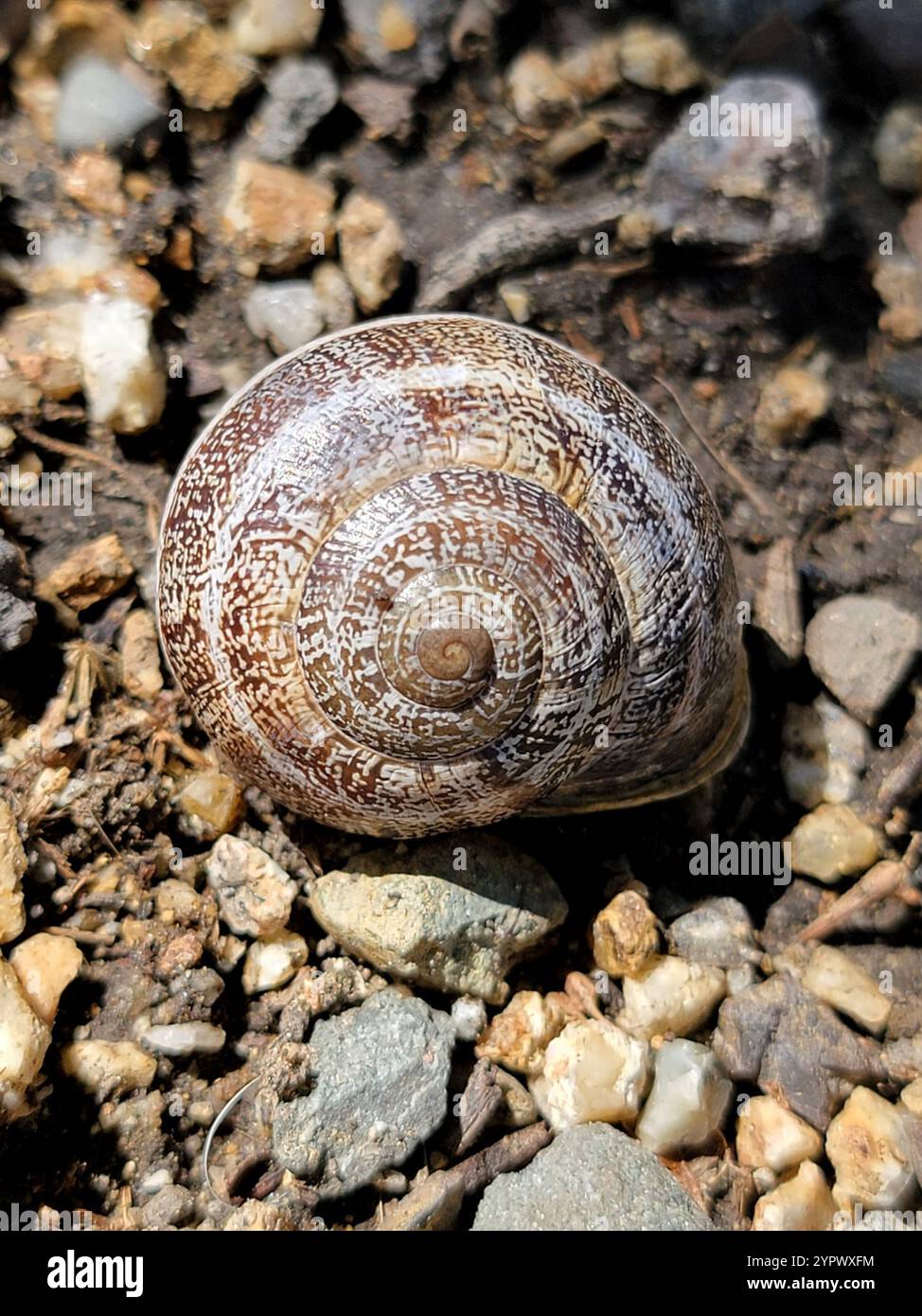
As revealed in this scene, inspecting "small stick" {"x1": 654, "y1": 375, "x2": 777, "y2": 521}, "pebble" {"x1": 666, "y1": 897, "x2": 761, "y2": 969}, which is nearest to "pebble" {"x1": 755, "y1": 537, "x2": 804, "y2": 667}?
"small stick" {"x1": 654, "y1": 375, "x2": 777, "y2": 521}

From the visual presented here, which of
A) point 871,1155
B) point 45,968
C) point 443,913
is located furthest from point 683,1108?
point 45,968

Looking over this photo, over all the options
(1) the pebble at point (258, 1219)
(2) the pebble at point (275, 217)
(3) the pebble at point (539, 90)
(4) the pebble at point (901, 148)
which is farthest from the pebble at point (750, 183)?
(1) the pebble at point (258, 1219)

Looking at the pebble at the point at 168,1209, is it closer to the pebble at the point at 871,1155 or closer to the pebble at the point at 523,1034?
the pebble at the point at 523,1034

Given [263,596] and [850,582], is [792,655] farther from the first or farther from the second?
[263,596]

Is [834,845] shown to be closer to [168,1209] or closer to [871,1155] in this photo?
[871,1155]

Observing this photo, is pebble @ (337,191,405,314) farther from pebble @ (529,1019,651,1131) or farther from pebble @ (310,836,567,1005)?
pebble @ (529,1019,651,1131)

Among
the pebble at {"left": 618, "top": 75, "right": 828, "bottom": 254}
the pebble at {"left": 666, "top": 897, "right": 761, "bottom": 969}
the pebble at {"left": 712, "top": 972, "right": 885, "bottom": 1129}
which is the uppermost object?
the pebble at {"left": 618, "top": 75, "right": 828, "bottom": 254}
